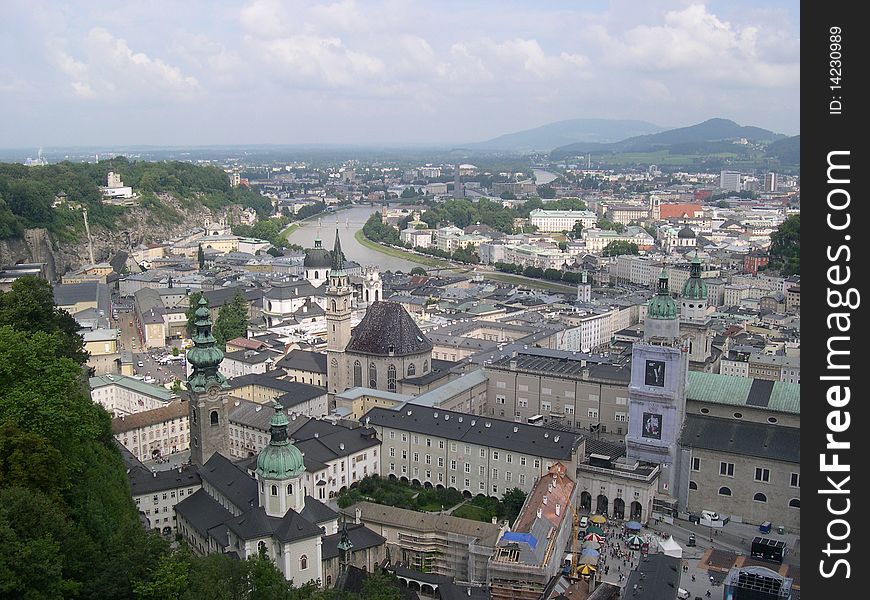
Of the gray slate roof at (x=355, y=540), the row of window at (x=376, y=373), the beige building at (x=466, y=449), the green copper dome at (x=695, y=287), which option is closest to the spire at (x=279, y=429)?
the gray slate roof at (x=355, y=540)

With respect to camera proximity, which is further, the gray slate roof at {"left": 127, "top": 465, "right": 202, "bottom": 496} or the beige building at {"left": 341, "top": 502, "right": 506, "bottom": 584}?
the gray slate roof at {"left": 127, "top": 465, "right": 202, "bottom": 496}

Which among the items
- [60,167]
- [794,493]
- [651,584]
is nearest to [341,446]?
[651,584]

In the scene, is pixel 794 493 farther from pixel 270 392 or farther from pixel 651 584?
pixel 270 392

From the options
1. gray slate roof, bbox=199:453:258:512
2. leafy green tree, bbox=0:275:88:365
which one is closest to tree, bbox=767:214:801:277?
gray slate roof, bbox=199:453:258:512

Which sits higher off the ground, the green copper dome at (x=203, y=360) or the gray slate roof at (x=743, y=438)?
the green copper dome at (x=203, y=360)

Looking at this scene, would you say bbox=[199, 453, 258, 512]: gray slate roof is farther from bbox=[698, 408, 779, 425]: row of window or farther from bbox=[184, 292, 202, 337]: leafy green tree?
bbox=[184, 292, 202, 337]: leafy green tree

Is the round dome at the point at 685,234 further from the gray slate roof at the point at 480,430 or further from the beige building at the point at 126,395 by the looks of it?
the gray slate roof at the point at 480,430
